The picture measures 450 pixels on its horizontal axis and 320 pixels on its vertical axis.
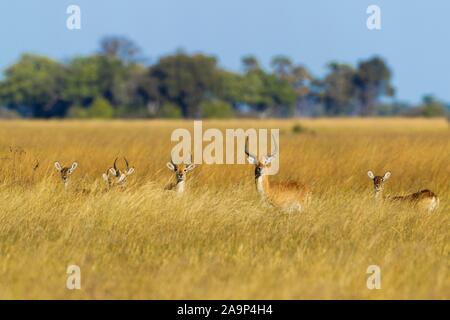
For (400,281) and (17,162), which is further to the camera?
(17,162)

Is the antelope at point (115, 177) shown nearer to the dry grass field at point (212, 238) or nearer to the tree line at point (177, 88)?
the dry grass field at point (212, 238)

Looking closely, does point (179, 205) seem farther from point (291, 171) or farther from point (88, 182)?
point (291, 171)

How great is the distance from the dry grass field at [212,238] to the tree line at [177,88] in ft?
173

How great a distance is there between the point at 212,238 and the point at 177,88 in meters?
62.3

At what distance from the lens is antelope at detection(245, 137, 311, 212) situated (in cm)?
Answer: 1030

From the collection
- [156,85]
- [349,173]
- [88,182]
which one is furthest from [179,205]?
[156,85]

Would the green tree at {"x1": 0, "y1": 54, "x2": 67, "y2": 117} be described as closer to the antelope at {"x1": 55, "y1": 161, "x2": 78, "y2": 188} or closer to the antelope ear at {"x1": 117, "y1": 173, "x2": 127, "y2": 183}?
the antelope at {"x1": 55, "y1": 161, "x2": 78, "y2": 188}

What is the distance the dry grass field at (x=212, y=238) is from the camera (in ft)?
21.6

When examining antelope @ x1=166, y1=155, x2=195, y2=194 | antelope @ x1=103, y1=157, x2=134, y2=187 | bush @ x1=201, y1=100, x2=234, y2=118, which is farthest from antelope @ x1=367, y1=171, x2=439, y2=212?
bush @ x1=201, y1=100, x2=234, y2=118

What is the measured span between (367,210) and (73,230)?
10.4 feet

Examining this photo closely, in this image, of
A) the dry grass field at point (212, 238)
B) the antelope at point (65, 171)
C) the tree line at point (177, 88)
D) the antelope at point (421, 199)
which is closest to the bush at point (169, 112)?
the tree line at point (177, 88)

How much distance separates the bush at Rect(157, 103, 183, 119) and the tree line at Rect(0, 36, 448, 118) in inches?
3.0

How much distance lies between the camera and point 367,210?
31.3 feet

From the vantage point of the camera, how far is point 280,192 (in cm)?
1070
